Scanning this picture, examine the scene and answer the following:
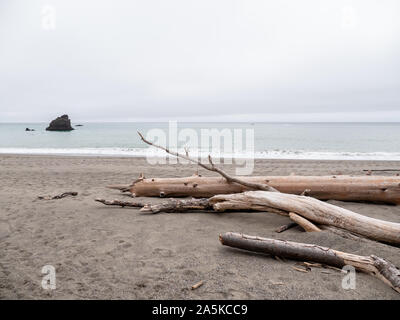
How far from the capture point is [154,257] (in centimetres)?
360

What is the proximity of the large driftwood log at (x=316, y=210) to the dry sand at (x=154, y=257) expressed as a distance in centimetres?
24

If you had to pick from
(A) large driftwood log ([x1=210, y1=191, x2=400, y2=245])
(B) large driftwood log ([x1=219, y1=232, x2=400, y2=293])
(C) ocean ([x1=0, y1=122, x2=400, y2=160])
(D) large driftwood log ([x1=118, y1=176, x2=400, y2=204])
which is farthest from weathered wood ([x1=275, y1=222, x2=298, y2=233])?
(C) ocean ([x1=0, y1=122, x2=400, y2=160])

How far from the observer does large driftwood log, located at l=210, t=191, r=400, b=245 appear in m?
3.88

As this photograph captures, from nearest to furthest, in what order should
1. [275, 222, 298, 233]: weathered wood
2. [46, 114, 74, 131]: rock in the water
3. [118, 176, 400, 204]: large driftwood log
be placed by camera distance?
[275, 222, 298, 233]: weathered wood < [118, 176, 400, 204]: large driftwood log < [46, 114, 74, 131]: rock in the water

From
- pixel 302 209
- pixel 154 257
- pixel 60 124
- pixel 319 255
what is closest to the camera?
pixel 319 255

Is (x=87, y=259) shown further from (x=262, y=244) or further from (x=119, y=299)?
(x=262, y=244)

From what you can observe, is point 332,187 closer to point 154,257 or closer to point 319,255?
point 319,255

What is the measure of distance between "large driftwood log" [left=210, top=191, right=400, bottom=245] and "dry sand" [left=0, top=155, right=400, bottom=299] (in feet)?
0.78

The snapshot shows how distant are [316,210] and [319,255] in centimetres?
129

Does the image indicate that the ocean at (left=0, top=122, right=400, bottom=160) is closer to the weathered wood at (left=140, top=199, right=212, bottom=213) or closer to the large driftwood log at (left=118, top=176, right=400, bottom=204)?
the large driftwood log at (left=118, top=176, right=400, bottom=204)

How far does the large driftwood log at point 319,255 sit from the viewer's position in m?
2.90

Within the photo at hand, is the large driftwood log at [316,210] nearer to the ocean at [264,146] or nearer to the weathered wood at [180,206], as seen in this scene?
the weathered wood at [180,206]

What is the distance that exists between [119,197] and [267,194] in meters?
4.00

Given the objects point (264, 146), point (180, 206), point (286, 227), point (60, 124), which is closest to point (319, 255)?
point (286, 227)
